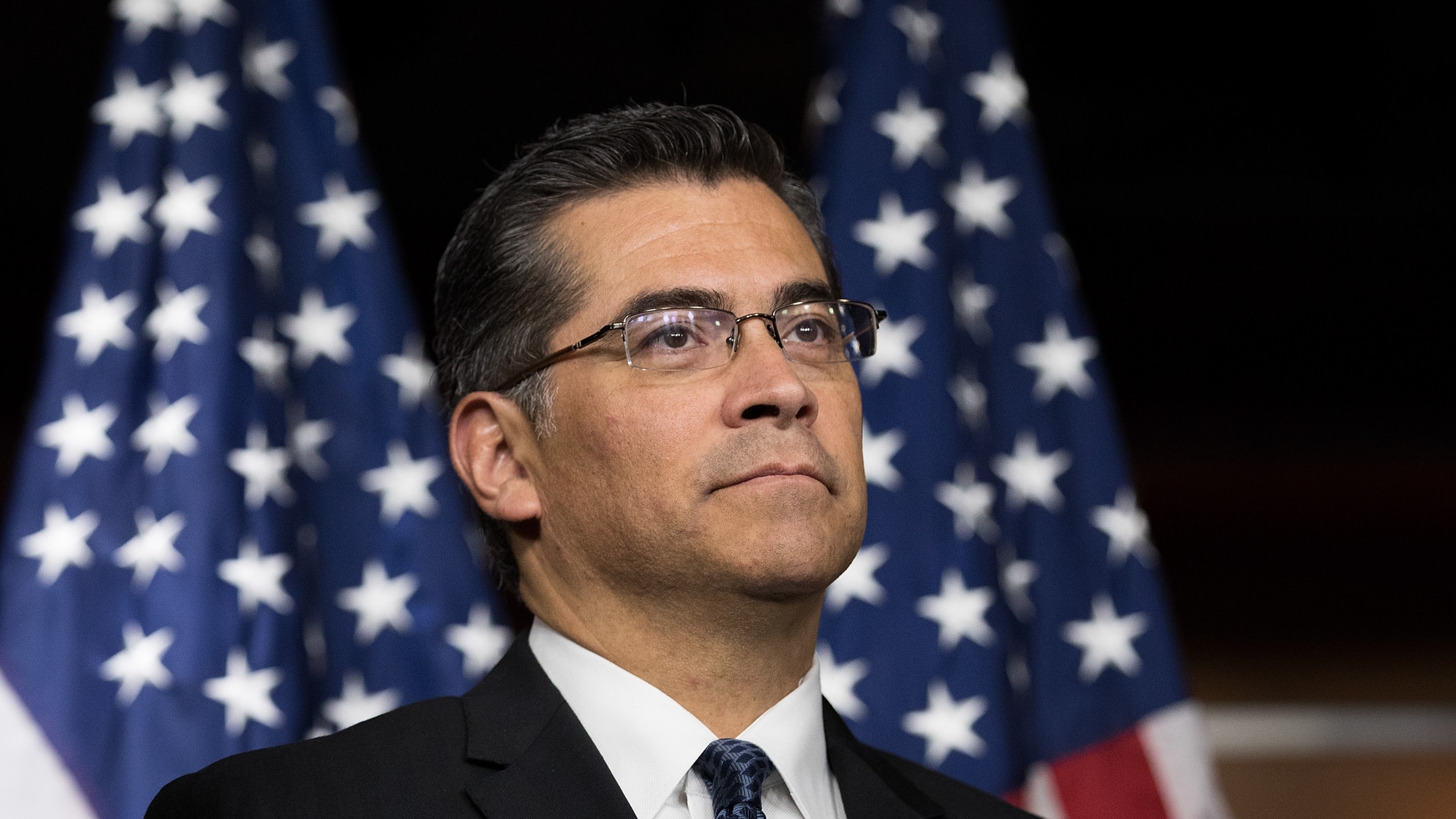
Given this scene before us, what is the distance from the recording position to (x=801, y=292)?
1.72 m

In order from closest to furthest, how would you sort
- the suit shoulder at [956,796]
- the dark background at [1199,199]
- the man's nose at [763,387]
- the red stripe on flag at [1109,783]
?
1. the man's nose at [763,387]
2. the suit shoulder at [956,796]
3. the red stripe on flag at [1109,783]
4. the dark background at [1199,199]

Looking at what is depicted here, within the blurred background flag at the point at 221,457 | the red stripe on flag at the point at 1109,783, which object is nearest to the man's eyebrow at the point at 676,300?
the blurred background flag at the point at 221,457

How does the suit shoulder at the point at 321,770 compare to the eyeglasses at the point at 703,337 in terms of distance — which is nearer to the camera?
the suit shoulder at the point at 321,770

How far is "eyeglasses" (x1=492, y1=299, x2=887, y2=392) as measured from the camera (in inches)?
63.2

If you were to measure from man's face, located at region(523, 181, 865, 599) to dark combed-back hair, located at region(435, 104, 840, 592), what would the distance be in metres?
0.03

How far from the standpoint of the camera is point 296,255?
2.56 meters

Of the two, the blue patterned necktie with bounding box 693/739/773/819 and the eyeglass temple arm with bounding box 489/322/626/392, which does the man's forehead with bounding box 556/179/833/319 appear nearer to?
the eyeglass temple arm with bounding box 489/322/626/392

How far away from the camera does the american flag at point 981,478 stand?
99.9 inches

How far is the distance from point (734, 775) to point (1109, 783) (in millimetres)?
1308

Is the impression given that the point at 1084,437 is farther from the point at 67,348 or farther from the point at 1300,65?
the point at 1300,65

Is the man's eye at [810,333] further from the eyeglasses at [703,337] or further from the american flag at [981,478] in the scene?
the american flag at [981,478]

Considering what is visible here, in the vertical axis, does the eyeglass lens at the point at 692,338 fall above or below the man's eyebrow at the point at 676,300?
below

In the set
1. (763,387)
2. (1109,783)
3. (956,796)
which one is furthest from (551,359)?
(1109,783)

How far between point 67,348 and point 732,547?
1.48 metres
